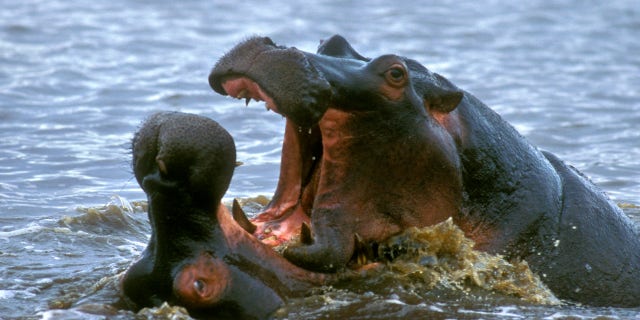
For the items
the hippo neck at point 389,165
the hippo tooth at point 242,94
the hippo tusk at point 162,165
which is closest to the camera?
the hippo tusk at point 162,165

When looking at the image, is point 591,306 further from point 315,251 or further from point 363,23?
point 363,23

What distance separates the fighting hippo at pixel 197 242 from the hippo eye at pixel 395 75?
2.93 feet

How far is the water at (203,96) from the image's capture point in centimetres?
671

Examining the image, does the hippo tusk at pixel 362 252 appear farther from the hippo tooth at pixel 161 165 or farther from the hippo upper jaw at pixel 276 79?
the hippo tooth at pixel 161 165

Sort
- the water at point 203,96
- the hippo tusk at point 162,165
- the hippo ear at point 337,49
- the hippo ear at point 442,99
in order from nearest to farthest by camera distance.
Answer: the hippo tusk at point 162,165 → the hippo ear at point 442,99 → the hippo ear at point 337,49 → the water at point 203,96

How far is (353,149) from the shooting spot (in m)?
5.51

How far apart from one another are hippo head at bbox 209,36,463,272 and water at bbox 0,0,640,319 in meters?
0.37

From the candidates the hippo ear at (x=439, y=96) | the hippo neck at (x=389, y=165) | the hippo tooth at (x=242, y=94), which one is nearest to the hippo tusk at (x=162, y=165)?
the hippo tooth at (x=242, y=94)

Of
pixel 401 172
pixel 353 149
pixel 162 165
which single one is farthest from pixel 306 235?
pixel 162 165

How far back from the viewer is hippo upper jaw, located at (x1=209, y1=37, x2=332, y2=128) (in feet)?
17.0

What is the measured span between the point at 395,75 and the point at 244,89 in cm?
69

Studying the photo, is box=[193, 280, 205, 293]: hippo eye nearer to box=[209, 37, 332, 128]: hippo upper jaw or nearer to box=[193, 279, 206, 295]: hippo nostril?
box=[193, 279, 206, 295]: hippo nostril

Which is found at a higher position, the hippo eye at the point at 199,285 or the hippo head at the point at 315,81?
the hippo head at the point at 315,81

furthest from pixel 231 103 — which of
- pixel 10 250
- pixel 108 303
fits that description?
pixel 108 303
